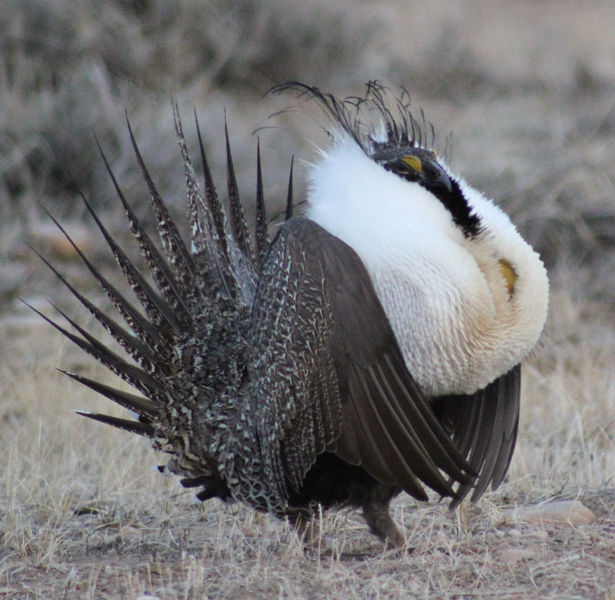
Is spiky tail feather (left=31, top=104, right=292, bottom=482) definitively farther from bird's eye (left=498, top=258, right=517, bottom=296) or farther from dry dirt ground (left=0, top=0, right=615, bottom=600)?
bird's eye (left=498, top=258, right=517, bottom=296)

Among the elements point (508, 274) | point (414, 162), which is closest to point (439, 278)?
point (508, 274)

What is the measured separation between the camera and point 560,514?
111 inches

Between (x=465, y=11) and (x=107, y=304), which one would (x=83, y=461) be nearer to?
(x=107, y=304)

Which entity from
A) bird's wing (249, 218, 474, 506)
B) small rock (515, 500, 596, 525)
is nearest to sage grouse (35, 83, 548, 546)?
bird's wing (249, 218, 474, 506)

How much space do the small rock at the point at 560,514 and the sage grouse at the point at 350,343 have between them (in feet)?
0.52

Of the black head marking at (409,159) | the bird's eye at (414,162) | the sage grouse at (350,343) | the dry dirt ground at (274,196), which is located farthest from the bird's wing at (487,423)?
the bird's eye at (414,162)

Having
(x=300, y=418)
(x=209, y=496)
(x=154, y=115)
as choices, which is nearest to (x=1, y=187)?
(x=154, y=115)

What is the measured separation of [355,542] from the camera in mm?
2885

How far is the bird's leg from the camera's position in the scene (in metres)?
2.68

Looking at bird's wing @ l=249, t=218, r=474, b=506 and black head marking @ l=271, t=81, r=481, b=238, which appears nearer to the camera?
bird's wing @ l=249, t=218, r=474, b=506

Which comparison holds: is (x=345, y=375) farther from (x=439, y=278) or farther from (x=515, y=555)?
(x=515, y=555)

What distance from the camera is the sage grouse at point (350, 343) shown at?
2.38 metres

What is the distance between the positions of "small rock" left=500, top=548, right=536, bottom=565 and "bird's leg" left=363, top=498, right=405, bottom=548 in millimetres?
257

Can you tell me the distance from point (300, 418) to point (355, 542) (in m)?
0.58
